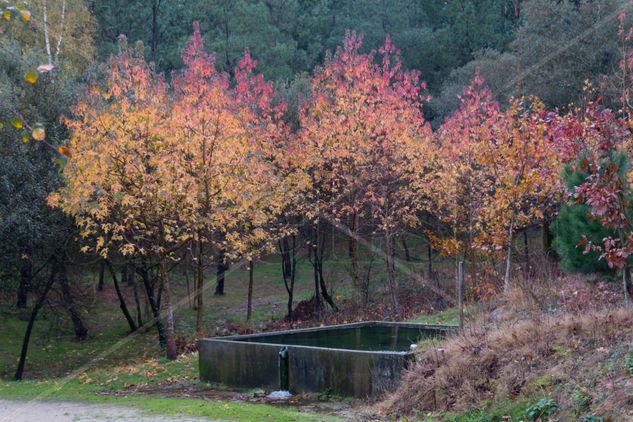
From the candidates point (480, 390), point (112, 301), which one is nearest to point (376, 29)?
point (112, 301)

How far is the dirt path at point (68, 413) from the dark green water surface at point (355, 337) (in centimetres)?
380

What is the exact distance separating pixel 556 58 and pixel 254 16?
1850 centimetres

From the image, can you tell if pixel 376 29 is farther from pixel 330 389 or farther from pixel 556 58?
pixel 330 389

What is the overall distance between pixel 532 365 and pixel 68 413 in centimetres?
663

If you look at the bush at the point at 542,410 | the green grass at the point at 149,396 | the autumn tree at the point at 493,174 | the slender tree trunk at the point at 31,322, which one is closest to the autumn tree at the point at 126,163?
the green grass at the point at 149,396

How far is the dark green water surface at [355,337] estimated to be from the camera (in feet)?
46.1

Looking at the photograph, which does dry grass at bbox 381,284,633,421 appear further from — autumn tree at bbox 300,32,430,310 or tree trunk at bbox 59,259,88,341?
tree trunk at bbox 59,259,88,341

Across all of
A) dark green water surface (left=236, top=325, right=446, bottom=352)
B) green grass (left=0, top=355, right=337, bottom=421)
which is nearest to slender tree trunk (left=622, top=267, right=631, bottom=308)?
dark green water surface (left=236, top=325, right=446, bottom=352)

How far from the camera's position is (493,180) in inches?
869

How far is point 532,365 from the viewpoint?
9.20 metres

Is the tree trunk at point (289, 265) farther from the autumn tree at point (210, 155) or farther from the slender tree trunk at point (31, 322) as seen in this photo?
the slender tree trunk at point (31, 322)

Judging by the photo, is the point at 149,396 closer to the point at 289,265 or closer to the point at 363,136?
the point at 363,136

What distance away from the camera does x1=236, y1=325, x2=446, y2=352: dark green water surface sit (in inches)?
553

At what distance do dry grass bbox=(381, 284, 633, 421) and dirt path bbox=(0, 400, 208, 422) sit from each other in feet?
9.99
